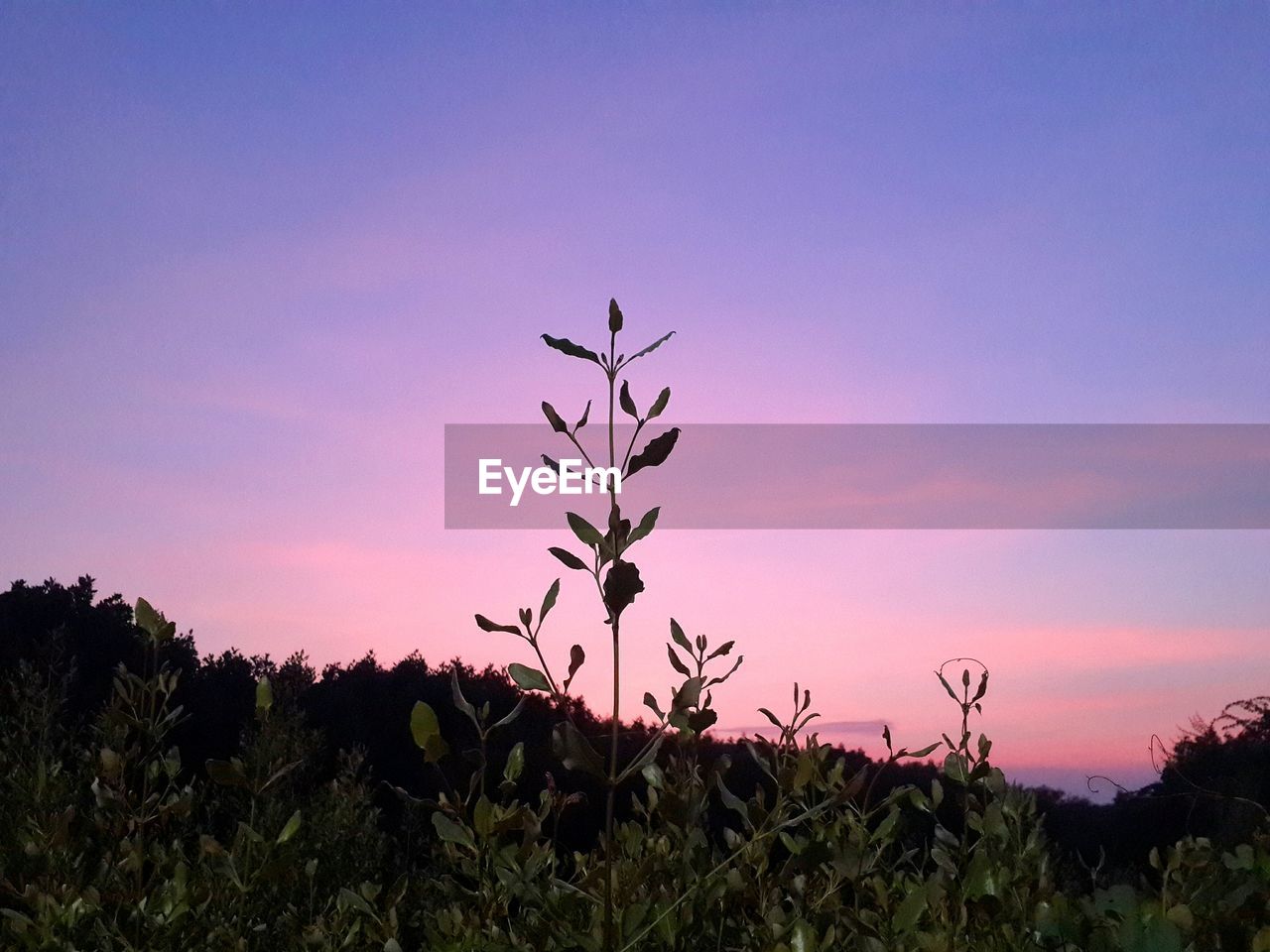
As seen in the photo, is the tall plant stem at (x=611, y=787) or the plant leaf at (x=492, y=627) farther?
the plant leaf at (x=492, y=627)

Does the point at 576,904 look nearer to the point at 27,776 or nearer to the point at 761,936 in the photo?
the point at 761,936

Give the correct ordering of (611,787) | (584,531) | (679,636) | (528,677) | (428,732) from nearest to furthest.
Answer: (611,787) → (584,531) → (528,677) → (428,732) → (679,636)

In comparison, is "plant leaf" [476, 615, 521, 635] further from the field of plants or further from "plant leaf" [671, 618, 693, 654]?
"plant leaf" [671, 618, 693, 654]

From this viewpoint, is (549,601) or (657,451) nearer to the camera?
(657,451)

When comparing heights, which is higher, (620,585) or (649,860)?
(620,585)

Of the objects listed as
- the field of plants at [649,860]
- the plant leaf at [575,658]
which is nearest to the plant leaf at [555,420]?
the field of plants at [649,860]

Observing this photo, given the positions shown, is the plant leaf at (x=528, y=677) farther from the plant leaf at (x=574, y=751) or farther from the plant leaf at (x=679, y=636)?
the plant leaf at (x=679, y=636)

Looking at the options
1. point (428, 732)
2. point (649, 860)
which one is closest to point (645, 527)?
point (428, 732)

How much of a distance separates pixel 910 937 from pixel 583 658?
1.23 m

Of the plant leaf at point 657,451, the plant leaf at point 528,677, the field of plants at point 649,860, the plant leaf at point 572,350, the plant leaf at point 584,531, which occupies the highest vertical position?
the plant leaf at point 572,350

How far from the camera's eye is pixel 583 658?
226 centimetres

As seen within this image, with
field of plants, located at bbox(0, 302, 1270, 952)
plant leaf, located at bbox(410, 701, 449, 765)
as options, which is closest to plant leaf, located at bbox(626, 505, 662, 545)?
field of plants, located at bbox(0, 302, 1270, 952)

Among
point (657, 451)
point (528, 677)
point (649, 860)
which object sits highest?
point (657, 451)

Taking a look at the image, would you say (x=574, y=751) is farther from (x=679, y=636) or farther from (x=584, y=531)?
(x=679, y=636)
